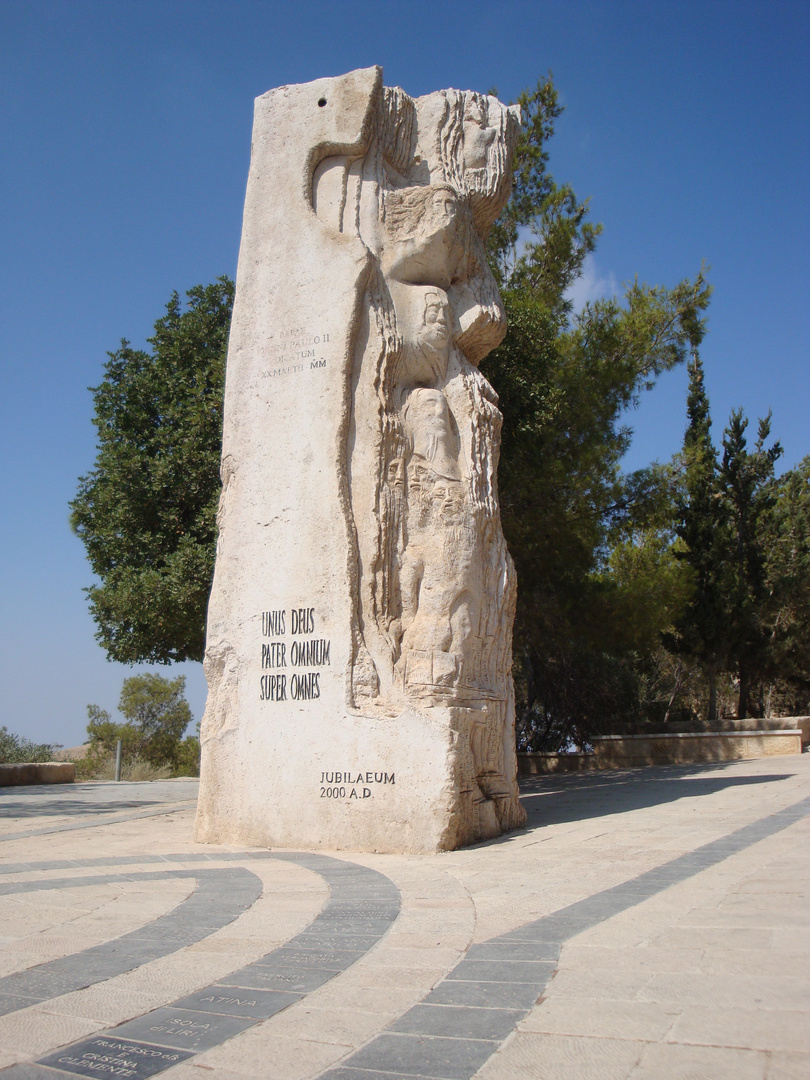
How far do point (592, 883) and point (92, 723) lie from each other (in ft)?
78.1

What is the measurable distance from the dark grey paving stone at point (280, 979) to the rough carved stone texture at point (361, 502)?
9.47ft

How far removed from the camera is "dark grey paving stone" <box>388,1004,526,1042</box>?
2.30m

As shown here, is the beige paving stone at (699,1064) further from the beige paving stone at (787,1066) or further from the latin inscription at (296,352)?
the latin inscription at (296,352)

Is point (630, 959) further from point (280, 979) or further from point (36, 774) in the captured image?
point (36, 774)

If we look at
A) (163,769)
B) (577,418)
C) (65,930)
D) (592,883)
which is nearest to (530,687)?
(577,418)

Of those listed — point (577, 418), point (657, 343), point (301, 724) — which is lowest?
point (301, 724)

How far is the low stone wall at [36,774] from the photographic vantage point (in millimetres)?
13367

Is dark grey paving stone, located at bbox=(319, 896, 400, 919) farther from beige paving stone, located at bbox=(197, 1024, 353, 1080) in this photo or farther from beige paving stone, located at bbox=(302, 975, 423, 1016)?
beige paving stone, located at bbox=(197, 1024, 353, 1080)

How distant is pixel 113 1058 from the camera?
221 cm

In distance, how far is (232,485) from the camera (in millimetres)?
7180

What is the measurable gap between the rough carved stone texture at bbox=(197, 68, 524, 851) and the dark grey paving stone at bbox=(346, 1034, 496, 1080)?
11.5 feet

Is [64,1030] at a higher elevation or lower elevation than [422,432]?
lower

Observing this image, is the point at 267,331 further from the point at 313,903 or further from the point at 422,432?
the point at 313,903

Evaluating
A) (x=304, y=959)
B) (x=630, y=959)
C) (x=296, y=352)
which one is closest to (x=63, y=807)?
(x=296, y=352)
